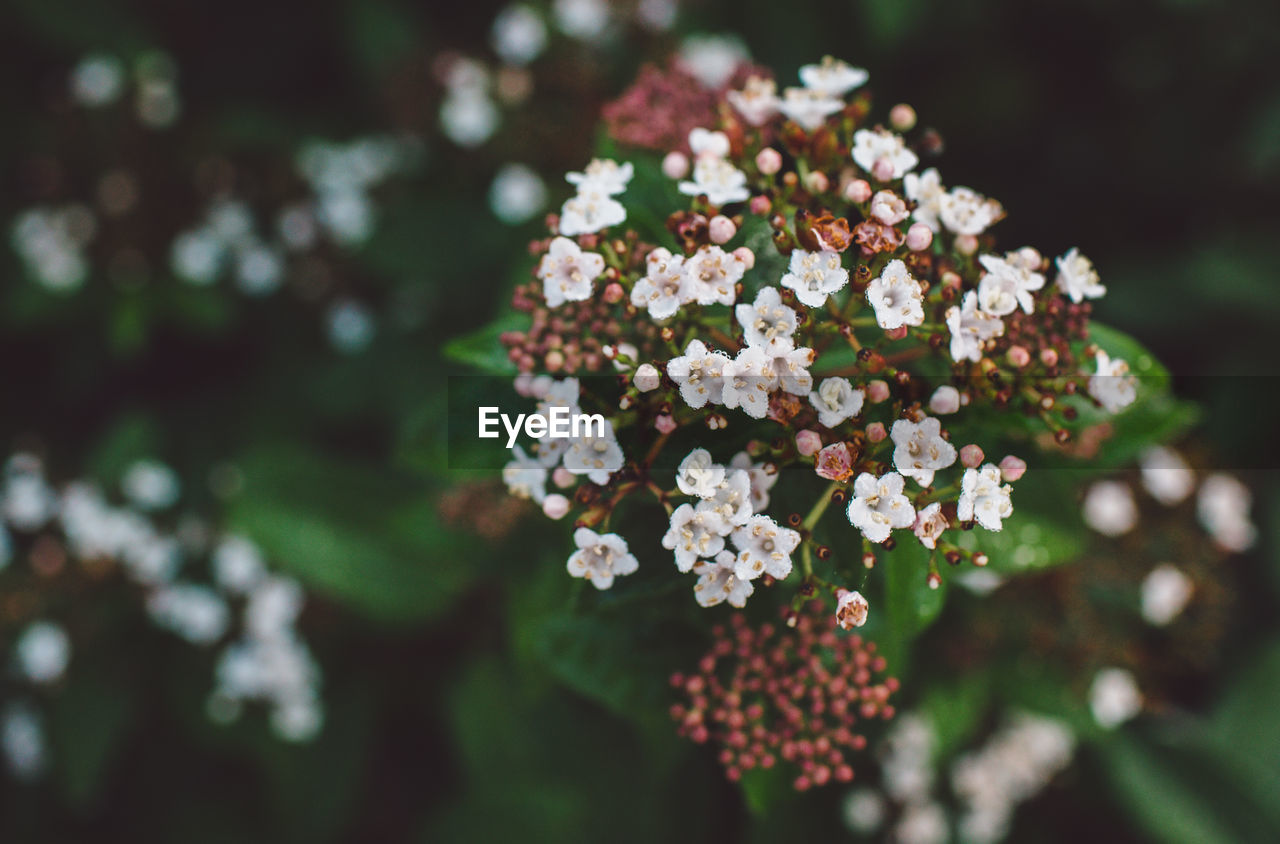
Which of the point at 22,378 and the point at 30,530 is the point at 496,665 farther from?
the point at 22,378

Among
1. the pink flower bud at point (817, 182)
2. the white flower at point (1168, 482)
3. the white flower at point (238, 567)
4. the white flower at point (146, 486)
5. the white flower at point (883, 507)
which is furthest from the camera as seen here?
the white flower at point (146, 486)

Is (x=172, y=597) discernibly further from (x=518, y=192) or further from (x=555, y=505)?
(x=555, y=505)

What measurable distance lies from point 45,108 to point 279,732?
318 centimetres

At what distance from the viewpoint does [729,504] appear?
1.43m

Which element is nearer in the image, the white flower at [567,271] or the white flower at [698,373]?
the white flower at [698,373]

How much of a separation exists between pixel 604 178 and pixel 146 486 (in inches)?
112

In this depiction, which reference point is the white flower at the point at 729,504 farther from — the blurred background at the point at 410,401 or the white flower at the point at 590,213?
the blurred background at the point at 410,401

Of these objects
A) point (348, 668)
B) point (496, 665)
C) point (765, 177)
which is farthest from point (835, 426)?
point (348, 668)

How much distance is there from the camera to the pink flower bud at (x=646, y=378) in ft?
4.69

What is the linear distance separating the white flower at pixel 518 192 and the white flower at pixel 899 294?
2.31 metres

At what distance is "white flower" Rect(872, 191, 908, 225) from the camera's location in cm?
148

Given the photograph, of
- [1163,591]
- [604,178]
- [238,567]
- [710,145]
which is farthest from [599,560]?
[238,567]

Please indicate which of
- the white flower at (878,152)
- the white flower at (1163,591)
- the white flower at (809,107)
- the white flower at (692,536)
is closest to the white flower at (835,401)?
the white flower at (692,536)

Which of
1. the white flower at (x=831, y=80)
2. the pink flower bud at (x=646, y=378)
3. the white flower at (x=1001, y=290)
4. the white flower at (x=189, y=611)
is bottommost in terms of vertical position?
the white flower at (x=189, y=611)
